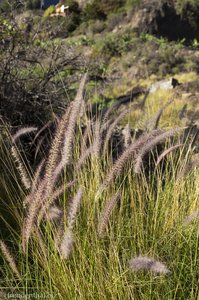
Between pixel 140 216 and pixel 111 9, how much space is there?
25320 mm

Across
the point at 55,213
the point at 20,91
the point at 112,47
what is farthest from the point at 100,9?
the point at 55,213

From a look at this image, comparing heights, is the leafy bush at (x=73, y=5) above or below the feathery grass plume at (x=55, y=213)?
below

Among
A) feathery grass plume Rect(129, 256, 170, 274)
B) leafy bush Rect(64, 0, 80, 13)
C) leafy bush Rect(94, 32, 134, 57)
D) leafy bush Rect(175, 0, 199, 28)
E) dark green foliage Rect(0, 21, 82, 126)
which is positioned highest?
feathery grass plume Rect(129, 256, 170, 274)

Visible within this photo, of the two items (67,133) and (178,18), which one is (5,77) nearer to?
(67,133)

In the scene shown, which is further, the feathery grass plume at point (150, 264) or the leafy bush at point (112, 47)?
the leafy bush at point (112, 47)

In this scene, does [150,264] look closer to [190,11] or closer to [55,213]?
[55,213]

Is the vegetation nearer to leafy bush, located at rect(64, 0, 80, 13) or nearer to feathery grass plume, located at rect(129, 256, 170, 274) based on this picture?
feathery grass plume, located at rect(129, 256, 170, 274)

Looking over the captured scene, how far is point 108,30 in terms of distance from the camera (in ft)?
78.6

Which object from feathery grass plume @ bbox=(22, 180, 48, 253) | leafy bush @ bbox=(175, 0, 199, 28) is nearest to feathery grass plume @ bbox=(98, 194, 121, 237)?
feathery grass plume @ bbox=(22, 180, 48, 253)

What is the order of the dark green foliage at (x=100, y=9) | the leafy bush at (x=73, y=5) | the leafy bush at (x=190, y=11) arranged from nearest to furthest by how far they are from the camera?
the dark green foliage at (x=100, y=9), the leafy bush at (x=190, y=11), the leafy bush at (x=73, y=5)

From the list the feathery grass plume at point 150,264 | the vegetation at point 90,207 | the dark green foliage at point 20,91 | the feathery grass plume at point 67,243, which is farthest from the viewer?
the dark green foliage at point 20,91

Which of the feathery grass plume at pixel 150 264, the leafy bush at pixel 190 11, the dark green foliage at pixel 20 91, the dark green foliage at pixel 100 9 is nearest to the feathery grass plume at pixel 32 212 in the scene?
the feathery grass plume at pixel 150 264

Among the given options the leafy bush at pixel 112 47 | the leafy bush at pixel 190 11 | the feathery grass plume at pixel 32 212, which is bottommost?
the leafy bush at pixel 190 11

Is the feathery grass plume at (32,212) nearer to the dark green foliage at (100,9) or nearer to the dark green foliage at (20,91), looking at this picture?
the dark green foliage at (20,91)
